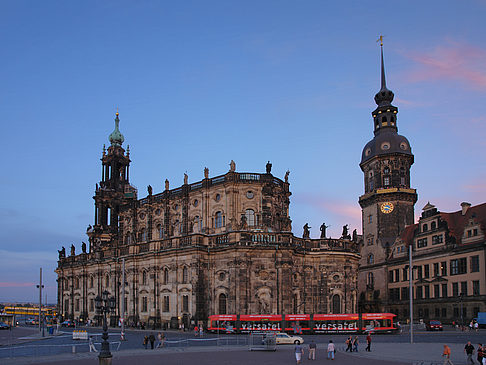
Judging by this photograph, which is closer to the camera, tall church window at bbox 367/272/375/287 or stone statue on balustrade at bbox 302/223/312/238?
stone statue on balustrade at bbox 302/223/312/238

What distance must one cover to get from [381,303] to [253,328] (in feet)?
139

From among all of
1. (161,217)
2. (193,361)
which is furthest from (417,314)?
(193,361)

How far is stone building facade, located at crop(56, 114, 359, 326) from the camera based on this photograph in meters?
59.4

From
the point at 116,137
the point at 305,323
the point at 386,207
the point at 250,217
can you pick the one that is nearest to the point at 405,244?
the point at 386,207

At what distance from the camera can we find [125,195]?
92938 millimetres

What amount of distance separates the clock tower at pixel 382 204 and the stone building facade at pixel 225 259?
2627 centimetres

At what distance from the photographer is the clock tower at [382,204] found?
9162 cm

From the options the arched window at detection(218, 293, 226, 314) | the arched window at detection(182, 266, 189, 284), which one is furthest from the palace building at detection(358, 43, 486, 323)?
the arched window at detection(182, 266, 189, 284)

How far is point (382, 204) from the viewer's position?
304 feet

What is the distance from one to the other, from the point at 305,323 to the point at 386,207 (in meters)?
42.0

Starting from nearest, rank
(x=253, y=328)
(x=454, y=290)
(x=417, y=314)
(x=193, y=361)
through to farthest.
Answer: (x=193, y=361), (x=253, y=328), (x=454, y=290), (x=417, y=314)

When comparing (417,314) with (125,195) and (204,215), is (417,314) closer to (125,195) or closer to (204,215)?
(204,215)

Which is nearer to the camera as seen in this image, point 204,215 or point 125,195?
point 204,215

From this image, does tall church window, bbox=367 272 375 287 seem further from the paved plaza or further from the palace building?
the paved plaza
